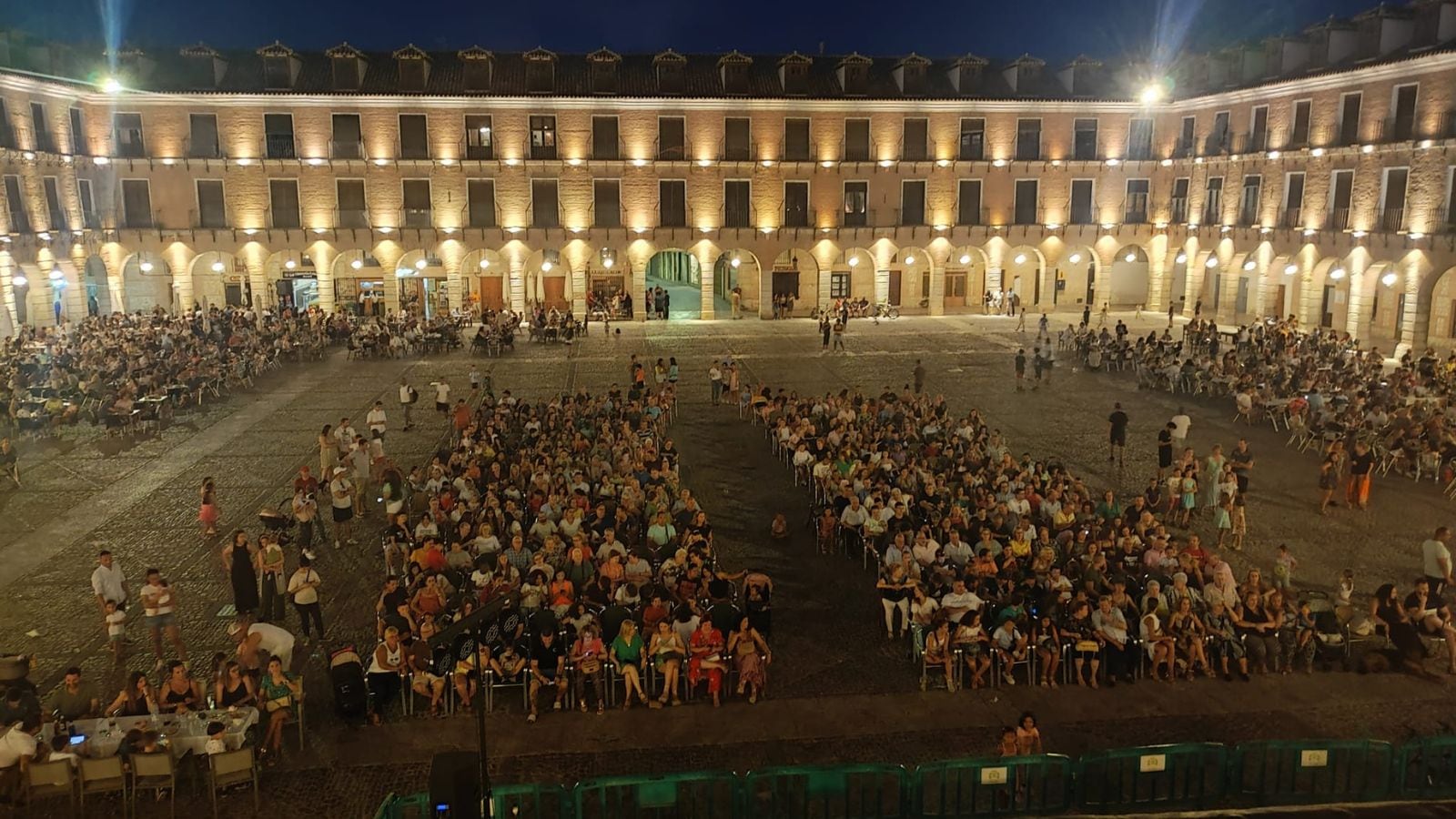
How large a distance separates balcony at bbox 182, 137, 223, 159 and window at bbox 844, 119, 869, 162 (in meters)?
25.1

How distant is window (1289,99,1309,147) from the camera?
3650 centimetres

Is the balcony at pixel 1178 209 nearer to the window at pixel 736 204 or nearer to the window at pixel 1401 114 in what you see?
the window at pixel 1401 114

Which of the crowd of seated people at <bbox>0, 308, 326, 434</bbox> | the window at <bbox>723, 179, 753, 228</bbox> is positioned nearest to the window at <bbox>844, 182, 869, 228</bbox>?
the window at <bbox>723, 179, 753, 228</bbox>

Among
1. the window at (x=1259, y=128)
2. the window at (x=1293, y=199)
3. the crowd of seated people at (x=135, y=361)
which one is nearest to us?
the crowd of seated people at (x=135, y=361)

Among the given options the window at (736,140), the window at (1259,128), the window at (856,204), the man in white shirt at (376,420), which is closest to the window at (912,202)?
the window at (856,204)

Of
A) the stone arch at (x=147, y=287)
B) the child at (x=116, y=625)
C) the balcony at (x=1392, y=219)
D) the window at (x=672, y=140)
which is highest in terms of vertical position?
the window at (x=672, y=140)

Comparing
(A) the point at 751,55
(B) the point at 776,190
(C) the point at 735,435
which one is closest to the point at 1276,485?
(C) the point at 735,435

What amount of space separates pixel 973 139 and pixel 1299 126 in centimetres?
1243

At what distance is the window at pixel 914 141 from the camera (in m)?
43.8

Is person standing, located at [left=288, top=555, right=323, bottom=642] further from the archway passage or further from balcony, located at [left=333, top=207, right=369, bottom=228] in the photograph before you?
the archway passage

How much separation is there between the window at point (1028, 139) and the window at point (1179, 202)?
20.4 ft

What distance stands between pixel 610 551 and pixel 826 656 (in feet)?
9.23

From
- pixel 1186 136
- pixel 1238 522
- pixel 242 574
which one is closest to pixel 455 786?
pixel 242 574

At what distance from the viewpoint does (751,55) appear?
4459cm
